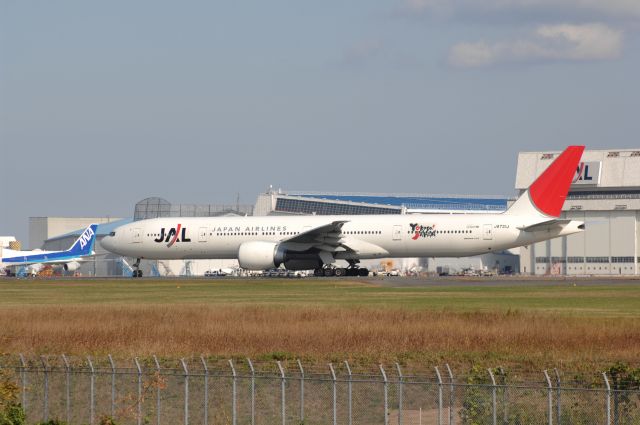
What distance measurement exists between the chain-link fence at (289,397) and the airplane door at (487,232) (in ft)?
172

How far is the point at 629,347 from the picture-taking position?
30625 millimetres

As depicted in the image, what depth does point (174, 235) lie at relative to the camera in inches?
3406

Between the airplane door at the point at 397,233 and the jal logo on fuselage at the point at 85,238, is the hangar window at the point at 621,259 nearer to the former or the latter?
the airplane door at the point at 397,233

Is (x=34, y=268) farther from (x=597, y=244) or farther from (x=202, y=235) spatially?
(x=597, y=244)

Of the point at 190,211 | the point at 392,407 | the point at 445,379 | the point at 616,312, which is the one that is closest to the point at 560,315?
the point at 616,312

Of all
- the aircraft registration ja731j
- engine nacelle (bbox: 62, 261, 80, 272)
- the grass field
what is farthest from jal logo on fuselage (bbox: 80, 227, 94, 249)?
the grass field

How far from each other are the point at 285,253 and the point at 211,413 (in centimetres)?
5759

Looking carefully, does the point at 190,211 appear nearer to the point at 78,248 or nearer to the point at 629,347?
the point at 78,248

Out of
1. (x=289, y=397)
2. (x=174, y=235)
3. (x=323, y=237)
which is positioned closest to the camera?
(x=289, y=397)

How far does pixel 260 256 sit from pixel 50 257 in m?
44.3

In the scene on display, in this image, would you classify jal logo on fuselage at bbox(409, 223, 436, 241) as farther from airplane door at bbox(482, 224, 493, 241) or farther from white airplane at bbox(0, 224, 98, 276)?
white airplane at bbox(0, 224, 98, 276)

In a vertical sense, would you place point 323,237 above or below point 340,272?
above

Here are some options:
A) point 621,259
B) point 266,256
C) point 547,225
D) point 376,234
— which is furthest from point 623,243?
point 266,256

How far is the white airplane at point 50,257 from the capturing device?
11719 centimetres
